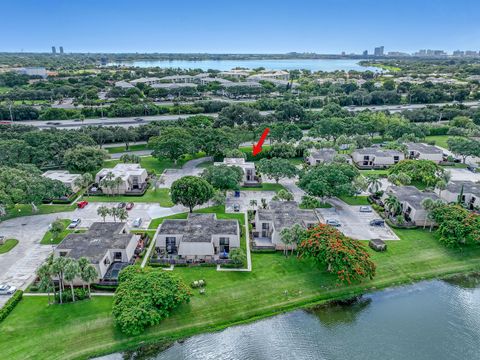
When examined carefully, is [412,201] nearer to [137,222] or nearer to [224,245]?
[224,245]

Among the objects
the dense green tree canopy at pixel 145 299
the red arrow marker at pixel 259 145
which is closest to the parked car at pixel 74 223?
the dense green tree canopy at pixel 145 299

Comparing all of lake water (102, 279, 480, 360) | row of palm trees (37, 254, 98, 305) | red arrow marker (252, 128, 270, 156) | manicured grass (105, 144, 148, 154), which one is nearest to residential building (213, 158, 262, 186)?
red arrow marker (252, 128, 270, 156)

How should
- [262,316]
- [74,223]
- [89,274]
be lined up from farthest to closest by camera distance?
[74,223]
[262,316]
[89,274]

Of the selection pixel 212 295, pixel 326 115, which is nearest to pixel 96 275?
pixel 212 295

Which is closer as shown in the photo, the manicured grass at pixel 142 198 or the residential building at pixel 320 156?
the manicured grass at pixel 142 198

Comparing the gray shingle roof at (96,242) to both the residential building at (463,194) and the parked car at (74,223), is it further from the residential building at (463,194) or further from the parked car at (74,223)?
the residential building at (463,194)

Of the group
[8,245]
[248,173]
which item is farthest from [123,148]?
[8,245]
